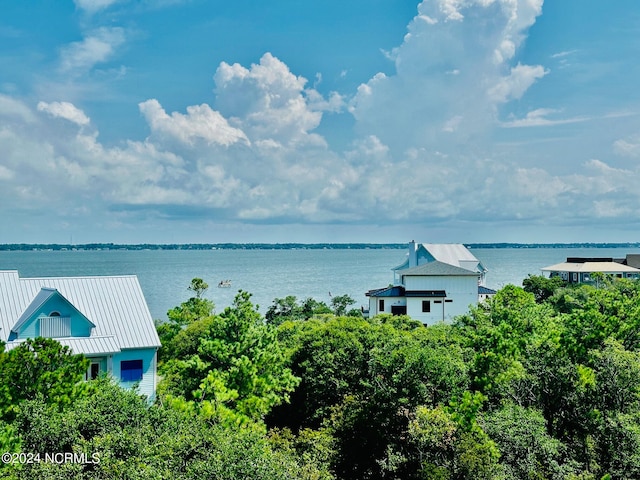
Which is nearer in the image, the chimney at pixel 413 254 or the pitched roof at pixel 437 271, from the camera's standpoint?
the pitched roof at pixel 437 271

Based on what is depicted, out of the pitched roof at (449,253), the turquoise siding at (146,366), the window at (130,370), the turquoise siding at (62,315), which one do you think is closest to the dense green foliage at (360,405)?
the turquoise siding at (146,366)

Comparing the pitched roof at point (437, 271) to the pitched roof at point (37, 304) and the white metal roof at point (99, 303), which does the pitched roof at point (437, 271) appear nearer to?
the white metal roof at point (99, 303)

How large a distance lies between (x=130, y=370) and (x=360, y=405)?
10299 millimetres

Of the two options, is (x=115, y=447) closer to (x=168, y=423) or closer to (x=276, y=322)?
(x=168, y=423)

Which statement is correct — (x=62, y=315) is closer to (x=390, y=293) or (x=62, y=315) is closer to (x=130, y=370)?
(x=130, y=370)

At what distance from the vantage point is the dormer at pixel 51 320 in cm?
2597

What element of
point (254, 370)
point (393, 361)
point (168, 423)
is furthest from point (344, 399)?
point (168, 423)

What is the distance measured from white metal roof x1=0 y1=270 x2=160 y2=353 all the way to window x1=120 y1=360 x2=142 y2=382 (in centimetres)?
89

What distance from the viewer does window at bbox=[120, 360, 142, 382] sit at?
2733 cm

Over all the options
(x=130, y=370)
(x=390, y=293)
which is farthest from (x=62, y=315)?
(x=390, y=293)

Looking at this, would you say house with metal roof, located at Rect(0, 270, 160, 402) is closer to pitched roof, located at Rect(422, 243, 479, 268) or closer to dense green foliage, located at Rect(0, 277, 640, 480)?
dense green foliage, located at Rect(0, 277, 640, 480)

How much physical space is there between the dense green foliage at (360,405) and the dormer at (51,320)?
4609mm

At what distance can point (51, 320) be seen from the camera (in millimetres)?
26203

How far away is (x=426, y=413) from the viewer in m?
20.8
